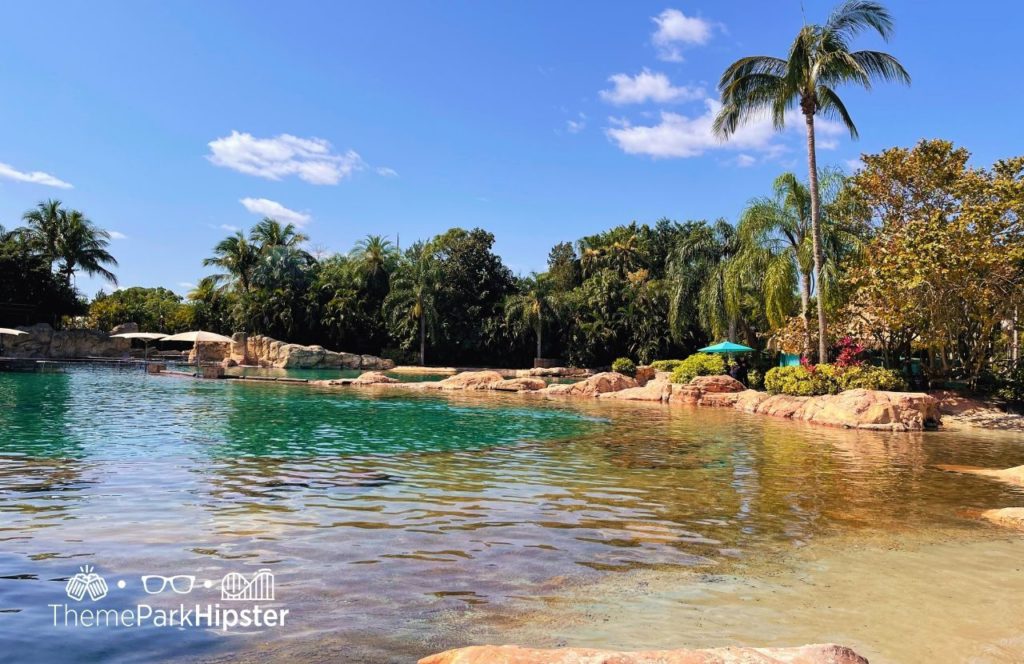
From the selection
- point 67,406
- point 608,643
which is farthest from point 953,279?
point 67,406

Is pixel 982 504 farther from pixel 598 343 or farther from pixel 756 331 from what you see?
pixel 598 343

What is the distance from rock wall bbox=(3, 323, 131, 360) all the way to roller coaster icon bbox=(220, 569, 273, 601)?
43.9 m

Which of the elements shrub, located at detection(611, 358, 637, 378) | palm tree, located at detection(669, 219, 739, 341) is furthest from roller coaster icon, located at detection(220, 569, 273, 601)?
palm tree, located at detection(669, 219, 739, 341)

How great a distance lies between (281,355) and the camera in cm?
4425

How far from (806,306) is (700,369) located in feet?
16.0

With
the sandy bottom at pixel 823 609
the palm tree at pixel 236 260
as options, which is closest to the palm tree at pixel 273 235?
the palm tree at pixel 236 260

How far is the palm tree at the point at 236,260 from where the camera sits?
2062 inches

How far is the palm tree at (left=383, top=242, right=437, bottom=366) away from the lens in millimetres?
45719

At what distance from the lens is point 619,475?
9.55 m

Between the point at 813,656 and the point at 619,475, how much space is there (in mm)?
6939

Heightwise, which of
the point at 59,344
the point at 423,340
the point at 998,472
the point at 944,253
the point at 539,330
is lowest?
the point at 998,472

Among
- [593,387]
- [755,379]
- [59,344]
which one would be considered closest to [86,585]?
[593,387]

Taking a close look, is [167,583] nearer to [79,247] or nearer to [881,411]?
[881,411]

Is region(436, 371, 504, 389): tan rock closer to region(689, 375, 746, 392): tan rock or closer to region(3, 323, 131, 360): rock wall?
region(689, 375, 746, 392): tan rock
